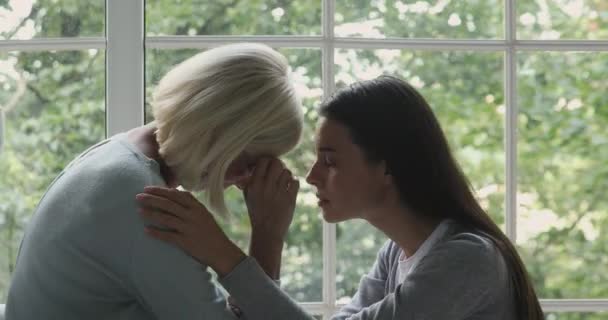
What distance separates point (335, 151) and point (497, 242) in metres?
0.38

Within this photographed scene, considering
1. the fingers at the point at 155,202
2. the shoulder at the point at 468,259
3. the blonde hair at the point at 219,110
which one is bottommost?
the shoulder at the point at 468,259

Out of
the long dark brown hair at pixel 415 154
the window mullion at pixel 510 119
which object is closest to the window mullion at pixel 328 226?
the window mullion at pixel 510 119

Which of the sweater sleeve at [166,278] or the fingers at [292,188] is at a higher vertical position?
the fingers at [292,188]

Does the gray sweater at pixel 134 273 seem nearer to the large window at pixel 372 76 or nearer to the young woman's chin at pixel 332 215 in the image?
the young woman's chin at pixel 332 215

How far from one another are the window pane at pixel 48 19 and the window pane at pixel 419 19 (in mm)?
674

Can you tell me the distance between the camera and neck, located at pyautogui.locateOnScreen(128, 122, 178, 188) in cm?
175

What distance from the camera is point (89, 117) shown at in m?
2.50

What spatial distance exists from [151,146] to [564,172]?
132cm

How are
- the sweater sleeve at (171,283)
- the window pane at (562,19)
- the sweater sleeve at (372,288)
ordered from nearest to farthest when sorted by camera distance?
the sweater sleeve at (171,283) → the sweater sleeve at (372,288) → the window pane at (562,19)

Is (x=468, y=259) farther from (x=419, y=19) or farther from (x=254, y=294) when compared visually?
(x=419, y=19)

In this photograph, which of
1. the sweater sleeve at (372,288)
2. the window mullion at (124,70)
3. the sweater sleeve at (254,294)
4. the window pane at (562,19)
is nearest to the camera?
the sweater sleeve at (254,294)

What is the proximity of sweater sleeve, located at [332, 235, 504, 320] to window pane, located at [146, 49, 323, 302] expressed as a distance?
2.58 feet

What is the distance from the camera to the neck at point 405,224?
6.16 ft

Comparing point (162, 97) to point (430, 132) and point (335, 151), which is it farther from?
point (430, 132)
